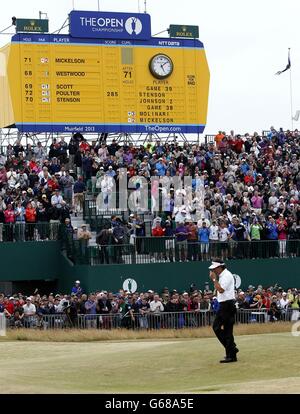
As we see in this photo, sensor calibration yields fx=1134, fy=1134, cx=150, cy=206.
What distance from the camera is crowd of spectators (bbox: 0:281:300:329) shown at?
3516cm

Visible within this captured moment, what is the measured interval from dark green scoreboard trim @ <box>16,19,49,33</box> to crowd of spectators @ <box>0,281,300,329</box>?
1454 centimetres

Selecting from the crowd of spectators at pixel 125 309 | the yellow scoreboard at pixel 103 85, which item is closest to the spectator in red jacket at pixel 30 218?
the crowd of spectators at pixel 125 309

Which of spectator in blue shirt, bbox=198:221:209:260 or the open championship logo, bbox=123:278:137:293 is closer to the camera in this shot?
the open championship logo, bbox=123:278:137:293

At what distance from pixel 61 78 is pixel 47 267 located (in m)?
10.5

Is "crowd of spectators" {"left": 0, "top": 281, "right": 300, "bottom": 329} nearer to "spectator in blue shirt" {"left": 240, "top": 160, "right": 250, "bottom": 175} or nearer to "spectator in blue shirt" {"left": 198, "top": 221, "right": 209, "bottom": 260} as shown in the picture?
"spectator in blue shirt" {"left": 198, "top": 221, "right": 209, "bottom": 260}

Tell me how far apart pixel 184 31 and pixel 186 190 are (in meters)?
12.3

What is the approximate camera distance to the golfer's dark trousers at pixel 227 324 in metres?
20.0

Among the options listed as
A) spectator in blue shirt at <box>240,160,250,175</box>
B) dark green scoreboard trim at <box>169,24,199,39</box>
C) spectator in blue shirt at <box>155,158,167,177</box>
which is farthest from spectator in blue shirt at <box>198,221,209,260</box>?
dark green scoreboard trim at <box>169,24,199,39</box>

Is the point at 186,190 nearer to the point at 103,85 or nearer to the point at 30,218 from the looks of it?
the point at 30,218

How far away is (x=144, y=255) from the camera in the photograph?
39594mm

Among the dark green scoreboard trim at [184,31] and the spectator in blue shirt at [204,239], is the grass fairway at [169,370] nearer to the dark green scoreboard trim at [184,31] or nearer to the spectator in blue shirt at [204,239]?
the spectator in blue shirt at [204,239]

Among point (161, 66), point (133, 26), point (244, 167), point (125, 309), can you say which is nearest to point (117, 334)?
point (125, 309)

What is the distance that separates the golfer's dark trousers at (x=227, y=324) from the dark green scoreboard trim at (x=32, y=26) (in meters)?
29.6

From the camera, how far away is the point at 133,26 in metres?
49.6
